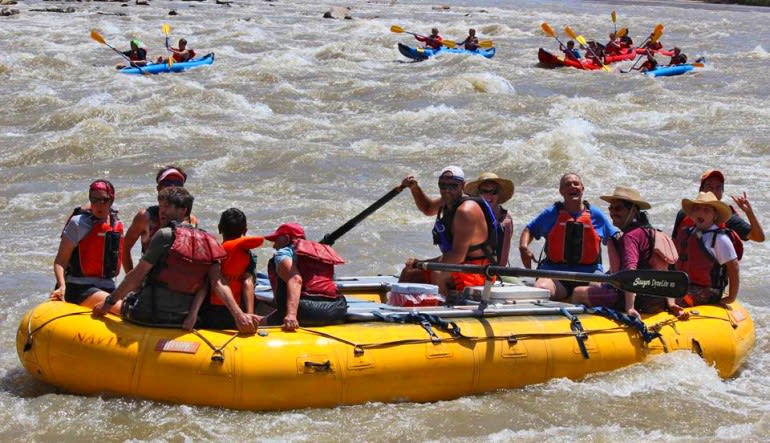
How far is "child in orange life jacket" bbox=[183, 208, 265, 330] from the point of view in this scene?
5539 mm

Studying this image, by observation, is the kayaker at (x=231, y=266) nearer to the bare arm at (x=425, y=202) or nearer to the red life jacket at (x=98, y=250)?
the red life jacket at (x=98, y=250)

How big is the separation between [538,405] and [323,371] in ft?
3.82

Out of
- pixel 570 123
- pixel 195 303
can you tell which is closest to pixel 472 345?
pixel 195 303

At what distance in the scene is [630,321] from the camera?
627cm

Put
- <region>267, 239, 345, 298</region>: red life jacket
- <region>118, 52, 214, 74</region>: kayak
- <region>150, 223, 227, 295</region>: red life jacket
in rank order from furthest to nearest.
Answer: <region>118, 52, 214, 74</region>: kayak < <region>267, 239, 345, 298</region>: red life jacket < <region>150, 223, 227, 295</region>: red life jacket

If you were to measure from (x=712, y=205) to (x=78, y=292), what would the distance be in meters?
3.51

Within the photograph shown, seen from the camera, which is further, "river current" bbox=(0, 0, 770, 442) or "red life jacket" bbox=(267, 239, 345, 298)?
"red life jacket" bbox=(267, 239, 345, 298)

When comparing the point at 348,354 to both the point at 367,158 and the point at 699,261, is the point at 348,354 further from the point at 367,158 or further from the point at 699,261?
the point at 367,158

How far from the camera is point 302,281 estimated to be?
5.71 metres

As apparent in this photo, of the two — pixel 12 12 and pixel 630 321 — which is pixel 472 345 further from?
pixel 12 12

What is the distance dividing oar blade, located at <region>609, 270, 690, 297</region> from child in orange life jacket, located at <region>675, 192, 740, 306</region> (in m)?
0.76

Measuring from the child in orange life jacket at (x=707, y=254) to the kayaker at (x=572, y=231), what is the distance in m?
0.44

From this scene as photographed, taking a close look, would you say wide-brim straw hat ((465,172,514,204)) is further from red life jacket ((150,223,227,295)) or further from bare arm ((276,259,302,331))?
red life jacket ((150,223,227,295))

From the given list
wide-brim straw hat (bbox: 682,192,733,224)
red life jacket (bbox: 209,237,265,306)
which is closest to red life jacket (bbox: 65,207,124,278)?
red life jacket (bbox: 209,237,265,306)
